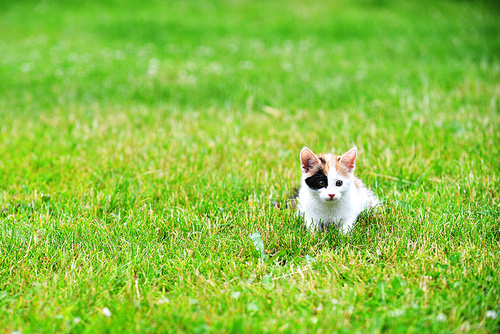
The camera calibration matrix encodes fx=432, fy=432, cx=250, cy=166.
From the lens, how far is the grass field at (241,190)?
2512mm

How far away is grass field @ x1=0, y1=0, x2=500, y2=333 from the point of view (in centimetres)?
251

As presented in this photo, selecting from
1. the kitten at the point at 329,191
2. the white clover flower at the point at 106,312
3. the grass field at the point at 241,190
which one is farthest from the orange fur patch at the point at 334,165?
the white clover flower at the point at 106,312

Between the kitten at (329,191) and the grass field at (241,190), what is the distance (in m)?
0.14

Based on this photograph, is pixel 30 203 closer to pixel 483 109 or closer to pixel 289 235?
pixel 289 235

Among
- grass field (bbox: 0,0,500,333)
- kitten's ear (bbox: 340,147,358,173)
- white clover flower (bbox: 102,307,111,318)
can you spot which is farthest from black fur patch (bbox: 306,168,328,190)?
white clover flower (bbox: 102,307,111,318)

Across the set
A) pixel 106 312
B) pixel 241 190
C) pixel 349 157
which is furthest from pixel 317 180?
pixel 106 312

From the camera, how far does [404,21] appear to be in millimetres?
13062

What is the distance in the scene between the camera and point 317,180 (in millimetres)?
3100

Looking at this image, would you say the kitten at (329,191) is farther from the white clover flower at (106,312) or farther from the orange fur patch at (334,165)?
the white clover flower at (106,312)

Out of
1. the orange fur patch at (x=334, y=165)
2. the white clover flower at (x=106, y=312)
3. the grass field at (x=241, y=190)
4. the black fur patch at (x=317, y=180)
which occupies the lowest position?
the white clover flower at (x=106, y=312)

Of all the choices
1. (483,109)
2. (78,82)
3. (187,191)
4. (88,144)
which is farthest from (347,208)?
(78,82)

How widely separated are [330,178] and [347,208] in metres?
0.33

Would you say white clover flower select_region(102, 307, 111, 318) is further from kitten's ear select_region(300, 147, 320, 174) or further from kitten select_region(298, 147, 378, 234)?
kitten's ear select_region(300, 147, 320, 174)

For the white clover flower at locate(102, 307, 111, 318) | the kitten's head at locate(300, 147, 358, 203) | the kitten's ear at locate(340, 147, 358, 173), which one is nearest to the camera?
the white clover flower at locate(102, 307, 111, 318)
